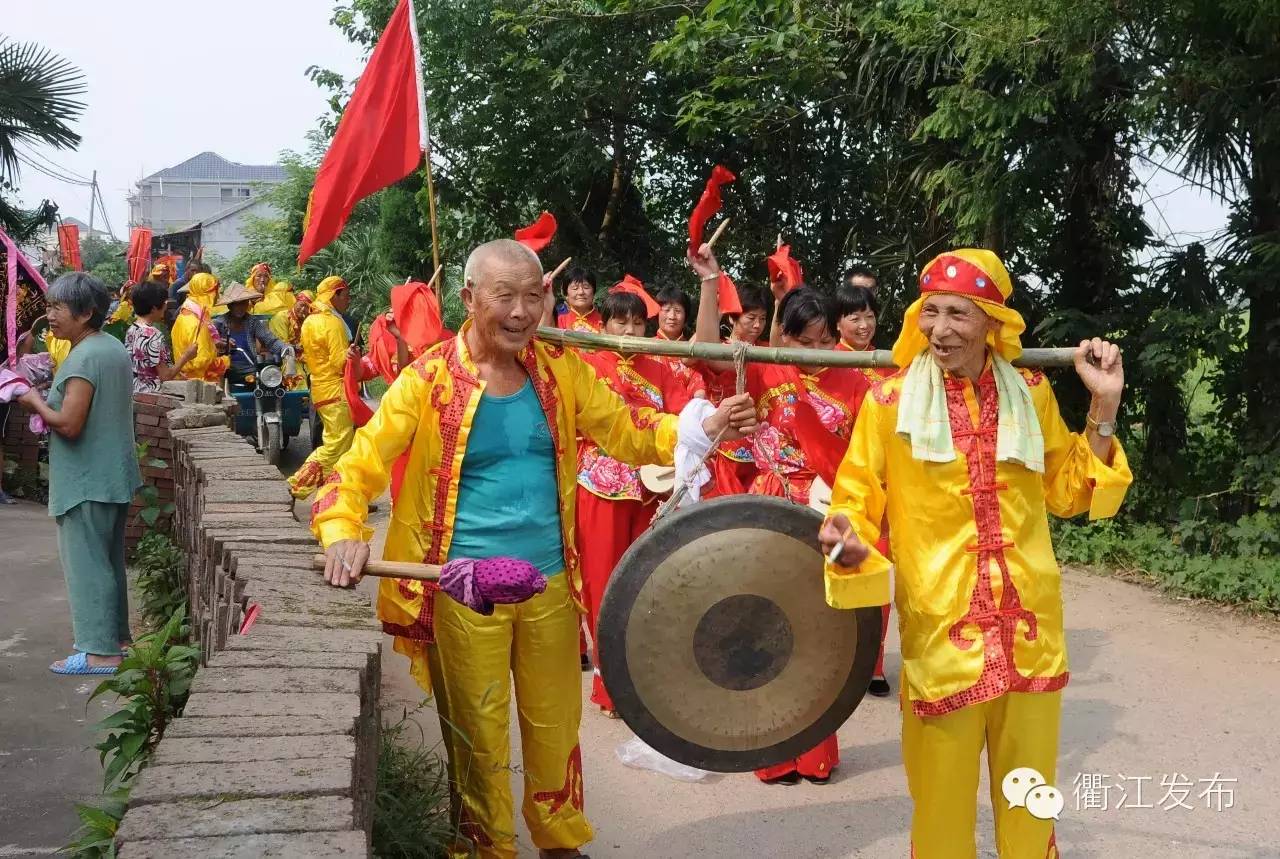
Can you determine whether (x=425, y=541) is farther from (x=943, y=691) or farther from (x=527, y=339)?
(x=943, y=691)

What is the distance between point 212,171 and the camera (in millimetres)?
97875

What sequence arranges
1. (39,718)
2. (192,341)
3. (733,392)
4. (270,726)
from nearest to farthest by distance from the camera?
(270,726)
(733,392)
(39,718)
(192,341)

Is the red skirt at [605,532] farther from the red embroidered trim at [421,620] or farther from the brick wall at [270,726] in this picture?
the red embroidered trim at [421,620]

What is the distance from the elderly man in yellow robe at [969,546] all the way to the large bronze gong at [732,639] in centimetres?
16

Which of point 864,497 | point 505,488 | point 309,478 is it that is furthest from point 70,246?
point 864,497

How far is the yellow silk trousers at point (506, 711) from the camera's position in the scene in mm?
3477

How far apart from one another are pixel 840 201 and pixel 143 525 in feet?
26.7

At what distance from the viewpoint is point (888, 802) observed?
453 cm

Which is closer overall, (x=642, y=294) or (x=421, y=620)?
(x=421, y=620)

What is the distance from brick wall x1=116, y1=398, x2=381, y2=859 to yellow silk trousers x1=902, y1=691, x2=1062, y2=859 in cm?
141

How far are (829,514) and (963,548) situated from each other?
35 cm

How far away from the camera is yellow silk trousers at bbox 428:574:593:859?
348 cm

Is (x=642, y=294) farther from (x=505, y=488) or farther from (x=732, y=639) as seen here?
(x=732, y=639)

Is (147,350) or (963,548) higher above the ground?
(147,350)
